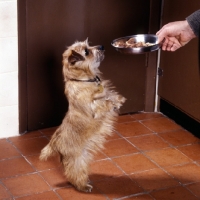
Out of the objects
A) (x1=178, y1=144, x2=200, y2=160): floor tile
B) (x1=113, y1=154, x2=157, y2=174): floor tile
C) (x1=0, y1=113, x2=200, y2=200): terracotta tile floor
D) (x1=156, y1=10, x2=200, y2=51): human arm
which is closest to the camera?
(x1=156, y1=10, x2=200, y2=51): human arm

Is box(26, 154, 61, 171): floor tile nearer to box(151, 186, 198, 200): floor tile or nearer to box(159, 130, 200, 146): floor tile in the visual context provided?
box(151, 186, 198, 200): floor tile

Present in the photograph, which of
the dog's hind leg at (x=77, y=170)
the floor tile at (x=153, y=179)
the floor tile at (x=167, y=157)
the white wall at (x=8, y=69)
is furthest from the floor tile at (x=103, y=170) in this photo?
the white wall at (x=8, y=69)

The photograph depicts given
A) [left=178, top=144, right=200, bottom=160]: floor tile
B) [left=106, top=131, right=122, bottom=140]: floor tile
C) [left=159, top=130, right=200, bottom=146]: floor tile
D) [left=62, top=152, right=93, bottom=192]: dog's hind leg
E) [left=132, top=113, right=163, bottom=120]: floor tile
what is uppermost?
[left=62, top=152, right=93, bottom=192]: dog's hind leg

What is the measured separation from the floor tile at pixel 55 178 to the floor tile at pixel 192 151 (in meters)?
1.17

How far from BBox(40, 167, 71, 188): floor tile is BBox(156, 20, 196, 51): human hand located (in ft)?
4.45

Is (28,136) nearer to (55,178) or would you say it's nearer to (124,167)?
(55,178)

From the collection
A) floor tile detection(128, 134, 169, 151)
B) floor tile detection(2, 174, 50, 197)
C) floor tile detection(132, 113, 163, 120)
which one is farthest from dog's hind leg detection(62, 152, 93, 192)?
floor tile detection(132, 113, 163, 120)

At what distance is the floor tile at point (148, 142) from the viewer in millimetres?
4758

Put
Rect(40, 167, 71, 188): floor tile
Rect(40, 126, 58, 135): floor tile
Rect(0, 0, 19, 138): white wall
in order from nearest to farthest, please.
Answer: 1. Rect(40, 167, 71, 188): floor tile
2. Rect(0, 0, 19, 138): white wall
3. Rect(40, 126, 58, 135): floor tile

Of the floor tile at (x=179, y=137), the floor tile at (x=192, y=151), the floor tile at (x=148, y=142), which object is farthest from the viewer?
the floor tile at (x=179, y=137)

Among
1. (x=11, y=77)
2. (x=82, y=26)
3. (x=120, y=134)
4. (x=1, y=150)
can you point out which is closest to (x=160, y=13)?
(x=82, y=26)

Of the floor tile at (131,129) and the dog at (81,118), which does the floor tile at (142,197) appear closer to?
the dog at (81,118)

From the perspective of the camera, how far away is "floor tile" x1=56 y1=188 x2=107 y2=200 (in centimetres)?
394

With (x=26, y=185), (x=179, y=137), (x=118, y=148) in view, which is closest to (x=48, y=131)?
(x=118, y=148)
